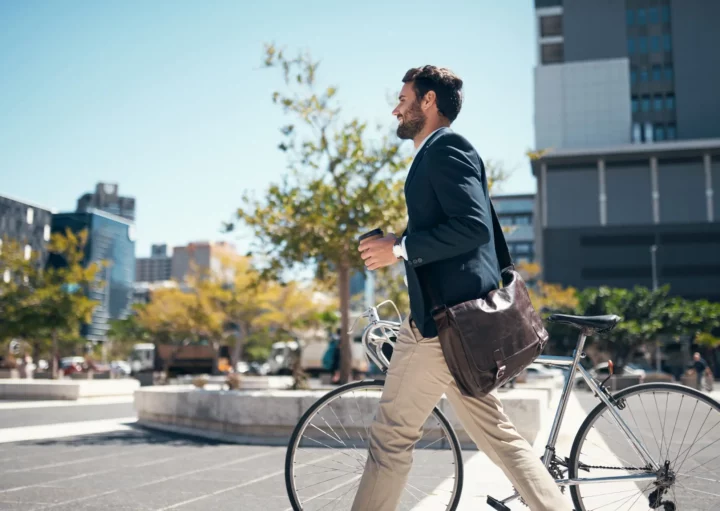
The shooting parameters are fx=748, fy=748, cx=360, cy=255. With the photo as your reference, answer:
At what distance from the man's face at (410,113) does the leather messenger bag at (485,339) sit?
795 mm

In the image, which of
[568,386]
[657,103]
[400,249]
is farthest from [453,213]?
[657,103]

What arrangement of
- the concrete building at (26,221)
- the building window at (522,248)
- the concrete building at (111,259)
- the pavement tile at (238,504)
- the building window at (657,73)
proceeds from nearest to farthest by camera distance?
the pavement tile at (238,504) → the building window at (657,73) → the concrete building at (26,221) → the building window at (522,248) → the concrete building at (111,259)

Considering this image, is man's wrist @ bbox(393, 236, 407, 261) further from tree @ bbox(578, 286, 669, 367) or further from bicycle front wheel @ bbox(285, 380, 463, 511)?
tree @ bbox(578, 286, 669, 367)

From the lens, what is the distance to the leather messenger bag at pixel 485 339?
2.69m

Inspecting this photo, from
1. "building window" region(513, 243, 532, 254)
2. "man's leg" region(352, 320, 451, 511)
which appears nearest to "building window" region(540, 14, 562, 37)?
"building window" region(513, 243, 532, 254)

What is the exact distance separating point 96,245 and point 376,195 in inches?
5147

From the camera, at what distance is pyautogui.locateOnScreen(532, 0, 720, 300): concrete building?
248 ft

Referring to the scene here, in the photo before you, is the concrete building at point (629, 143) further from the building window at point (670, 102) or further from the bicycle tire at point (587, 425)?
the bicycle tire at point (587, 425)

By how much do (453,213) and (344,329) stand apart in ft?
30.3

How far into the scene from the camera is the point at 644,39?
274ft

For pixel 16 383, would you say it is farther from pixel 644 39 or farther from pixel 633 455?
pixel 644 39

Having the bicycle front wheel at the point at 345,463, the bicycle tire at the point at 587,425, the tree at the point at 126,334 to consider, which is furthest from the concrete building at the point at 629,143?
the bicycle front wheel at the point at 345,463

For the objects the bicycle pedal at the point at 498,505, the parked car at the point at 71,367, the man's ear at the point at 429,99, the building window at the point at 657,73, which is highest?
the building window at the point at 657,73

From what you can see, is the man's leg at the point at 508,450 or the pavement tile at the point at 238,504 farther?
the pavement tile at the point at 238,504
